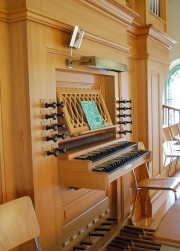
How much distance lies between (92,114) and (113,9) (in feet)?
3.19

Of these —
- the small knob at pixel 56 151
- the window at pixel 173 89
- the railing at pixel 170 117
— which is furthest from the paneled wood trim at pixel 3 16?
the window at pixel 173 89

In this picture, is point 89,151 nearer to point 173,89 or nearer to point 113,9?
point 113,9

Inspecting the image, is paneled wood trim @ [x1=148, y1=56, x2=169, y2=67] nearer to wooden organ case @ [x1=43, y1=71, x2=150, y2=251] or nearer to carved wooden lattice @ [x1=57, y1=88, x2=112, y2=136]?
wooden organ case @ [x1=43, y1=71, x2=150, y2=251]

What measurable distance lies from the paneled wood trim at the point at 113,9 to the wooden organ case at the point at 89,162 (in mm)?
568

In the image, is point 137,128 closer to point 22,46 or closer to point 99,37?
point 99,37

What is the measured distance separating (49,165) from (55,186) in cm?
18

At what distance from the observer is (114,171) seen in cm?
224

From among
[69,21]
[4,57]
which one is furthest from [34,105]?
[69,21]

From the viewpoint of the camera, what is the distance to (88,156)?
2.34m

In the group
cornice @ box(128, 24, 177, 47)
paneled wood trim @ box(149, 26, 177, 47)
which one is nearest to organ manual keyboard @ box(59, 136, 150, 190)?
cornice @ box(128, 24, 177, 47)

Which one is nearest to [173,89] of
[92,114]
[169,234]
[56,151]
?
[92,114]

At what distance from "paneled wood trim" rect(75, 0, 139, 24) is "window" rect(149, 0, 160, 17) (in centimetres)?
115

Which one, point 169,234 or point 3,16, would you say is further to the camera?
point 3,16

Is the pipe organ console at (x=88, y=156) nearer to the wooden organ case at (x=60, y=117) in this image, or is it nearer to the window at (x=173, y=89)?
the wooden organ case at (x=60, y=117)
